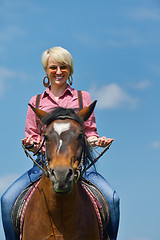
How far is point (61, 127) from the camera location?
664 centimetres

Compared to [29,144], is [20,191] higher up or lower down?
lower down

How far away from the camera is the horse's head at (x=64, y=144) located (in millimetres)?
6091

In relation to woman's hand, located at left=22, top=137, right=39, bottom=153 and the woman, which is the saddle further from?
woman's hand, located at left=22, top=137, right=39, bottom=153

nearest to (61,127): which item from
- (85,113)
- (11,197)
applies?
(85,113)

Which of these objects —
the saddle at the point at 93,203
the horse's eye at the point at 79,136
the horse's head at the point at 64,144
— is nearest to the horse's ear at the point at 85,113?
the horse's head at the point at 64,144

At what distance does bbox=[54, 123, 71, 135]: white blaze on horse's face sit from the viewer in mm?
6598

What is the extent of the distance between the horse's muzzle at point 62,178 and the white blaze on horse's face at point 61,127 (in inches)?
28.8

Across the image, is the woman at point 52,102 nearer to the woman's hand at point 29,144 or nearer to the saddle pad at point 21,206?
the saddle pad at point 21,206

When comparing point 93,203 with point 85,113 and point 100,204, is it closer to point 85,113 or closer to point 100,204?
point 100,204

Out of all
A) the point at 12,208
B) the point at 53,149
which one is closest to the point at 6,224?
the point at 12,208

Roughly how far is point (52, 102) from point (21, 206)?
240 centimetres

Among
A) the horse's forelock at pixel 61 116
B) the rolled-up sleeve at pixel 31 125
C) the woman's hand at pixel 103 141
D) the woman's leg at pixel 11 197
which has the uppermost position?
the rolled-up sleeve at pixel 31 125

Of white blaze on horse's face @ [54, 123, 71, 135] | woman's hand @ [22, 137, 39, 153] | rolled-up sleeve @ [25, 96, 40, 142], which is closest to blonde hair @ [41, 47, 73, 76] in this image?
rolled-up sleeve @ [25, 96, 40, 142]

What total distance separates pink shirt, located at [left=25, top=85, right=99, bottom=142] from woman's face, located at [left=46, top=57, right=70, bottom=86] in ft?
0.87
